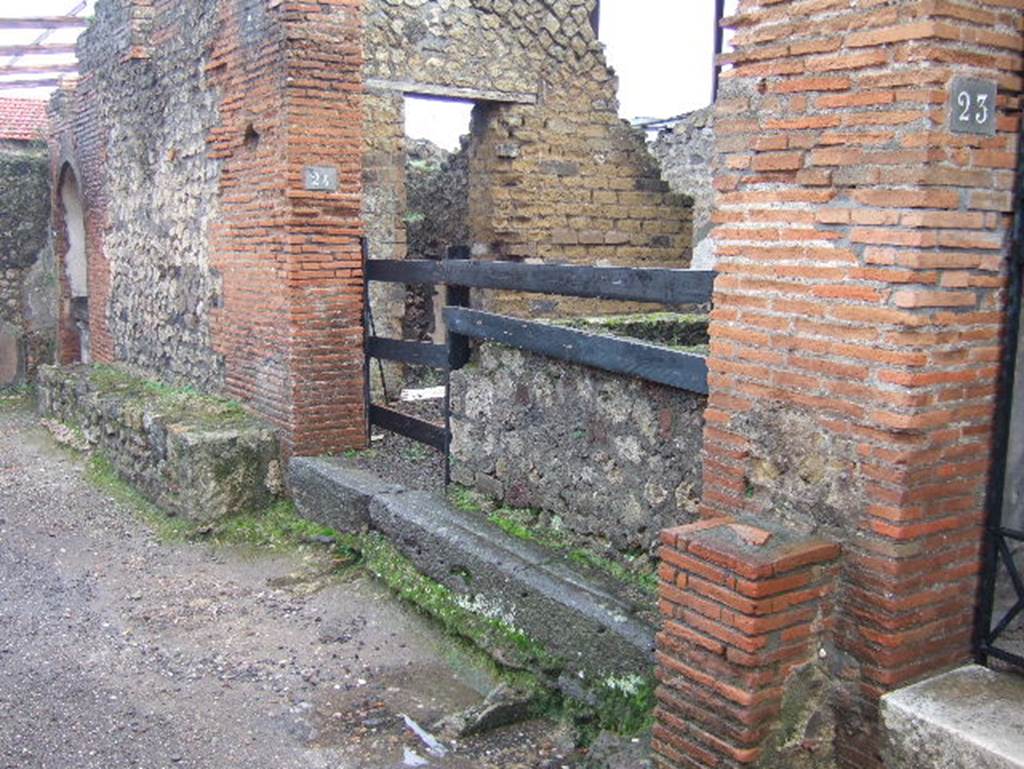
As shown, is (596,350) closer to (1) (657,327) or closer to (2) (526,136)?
(1) (657,327)

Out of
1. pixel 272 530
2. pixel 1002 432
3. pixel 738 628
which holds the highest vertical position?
pixel 1002 432

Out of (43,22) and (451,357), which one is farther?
(43,22)

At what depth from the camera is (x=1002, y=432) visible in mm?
3064

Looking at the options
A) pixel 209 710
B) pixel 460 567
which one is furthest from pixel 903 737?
pixel 209 710

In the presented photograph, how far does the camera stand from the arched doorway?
12.8 meters

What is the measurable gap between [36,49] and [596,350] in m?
15.3

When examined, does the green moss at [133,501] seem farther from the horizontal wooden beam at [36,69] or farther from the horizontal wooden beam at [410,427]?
the horizontal wooden beam at [36,69]

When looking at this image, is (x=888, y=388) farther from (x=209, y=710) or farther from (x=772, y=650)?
(x=209, y=710)

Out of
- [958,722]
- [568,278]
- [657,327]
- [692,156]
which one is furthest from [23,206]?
[958,722]

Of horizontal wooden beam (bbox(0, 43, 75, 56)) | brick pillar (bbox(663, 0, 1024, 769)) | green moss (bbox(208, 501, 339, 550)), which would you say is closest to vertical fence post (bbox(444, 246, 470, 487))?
green moss (bbox(208, 501, 339, 550))

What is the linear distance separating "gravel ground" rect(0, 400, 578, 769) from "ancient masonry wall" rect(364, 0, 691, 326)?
3.54m

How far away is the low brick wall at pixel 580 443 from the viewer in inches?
166

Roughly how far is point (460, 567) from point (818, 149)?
282cm

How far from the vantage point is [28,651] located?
496 cm
